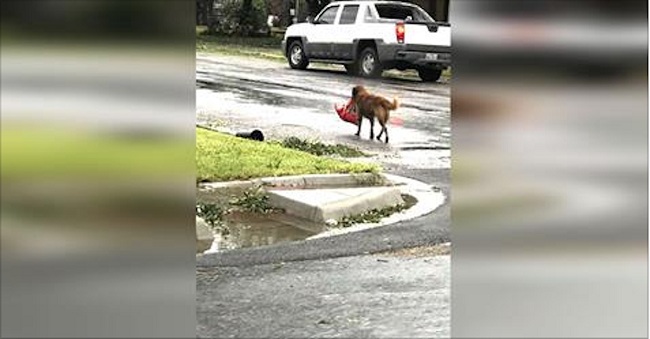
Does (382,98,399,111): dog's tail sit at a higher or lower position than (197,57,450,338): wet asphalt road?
higher

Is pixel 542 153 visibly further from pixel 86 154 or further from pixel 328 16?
pixel 328 16

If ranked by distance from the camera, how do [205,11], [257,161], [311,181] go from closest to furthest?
[205,11], [311,181], [257,161]

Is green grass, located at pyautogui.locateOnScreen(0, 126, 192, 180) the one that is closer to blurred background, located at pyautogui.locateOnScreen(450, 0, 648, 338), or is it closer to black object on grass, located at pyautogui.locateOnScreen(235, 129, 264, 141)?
blurred background, located at pyautogui.locateOnScreen(450, 0, 648, 338)

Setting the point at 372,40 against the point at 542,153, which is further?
the point at 372,40

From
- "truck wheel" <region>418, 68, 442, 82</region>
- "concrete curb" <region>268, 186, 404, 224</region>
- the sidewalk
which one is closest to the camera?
the sidewalk

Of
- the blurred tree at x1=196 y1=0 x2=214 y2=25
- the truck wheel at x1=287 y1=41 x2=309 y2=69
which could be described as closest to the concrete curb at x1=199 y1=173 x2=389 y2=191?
the truck wheel at x1=287 y1=41 x2=309 y2=69

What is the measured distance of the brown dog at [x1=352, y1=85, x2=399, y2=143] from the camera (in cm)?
893

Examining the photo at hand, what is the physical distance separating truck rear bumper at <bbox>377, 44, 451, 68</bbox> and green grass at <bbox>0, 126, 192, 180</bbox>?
6413mm

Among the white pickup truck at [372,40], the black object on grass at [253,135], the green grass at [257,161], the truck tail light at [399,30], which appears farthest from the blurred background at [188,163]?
the truck tail light at [399,30]

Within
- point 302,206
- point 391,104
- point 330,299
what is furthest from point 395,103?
point 330,299

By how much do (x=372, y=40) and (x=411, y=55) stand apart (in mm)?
553

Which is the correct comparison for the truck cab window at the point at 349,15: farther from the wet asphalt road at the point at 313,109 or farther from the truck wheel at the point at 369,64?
the wet asphalt road at the point at 313,109

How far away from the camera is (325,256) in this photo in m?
5.81

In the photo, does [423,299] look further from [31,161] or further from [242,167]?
[242,167]
